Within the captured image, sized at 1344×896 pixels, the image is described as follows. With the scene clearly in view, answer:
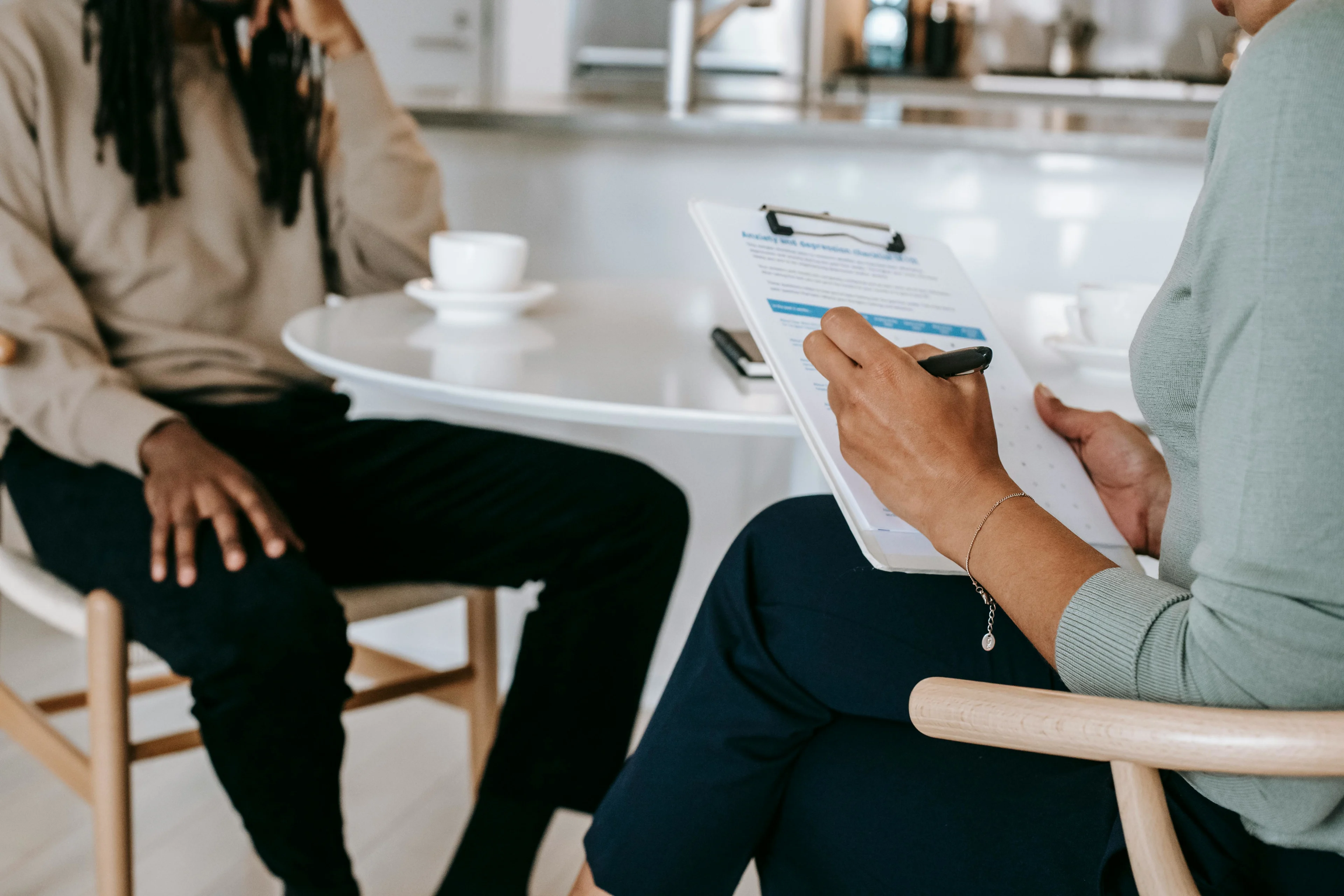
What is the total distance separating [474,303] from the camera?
45.6 inches

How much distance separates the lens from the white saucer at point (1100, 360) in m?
1.03

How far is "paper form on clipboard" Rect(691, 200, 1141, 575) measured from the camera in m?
0.67

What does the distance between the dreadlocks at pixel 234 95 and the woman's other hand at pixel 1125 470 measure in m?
0.97

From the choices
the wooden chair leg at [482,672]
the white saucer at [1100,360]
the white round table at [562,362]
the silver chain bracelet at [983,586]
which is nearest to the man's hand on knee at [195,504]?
the white round table at [562,362]

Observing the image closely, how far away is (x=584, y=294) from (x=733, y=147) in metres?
0.71

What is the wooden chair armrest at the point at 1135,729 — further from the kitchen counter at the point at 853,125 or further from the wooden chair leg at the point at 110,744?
the kitchen counter at the point at 853,125

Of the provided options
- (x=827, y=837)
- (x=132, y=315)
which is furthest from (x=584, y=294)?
(x=827, y=837)

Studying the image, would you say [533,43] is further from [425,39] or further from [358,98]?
[358,98]

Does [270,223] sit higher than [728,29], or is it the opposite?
[728,29]

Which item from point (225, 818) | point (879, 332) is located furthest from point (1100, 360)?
point (225, 818)

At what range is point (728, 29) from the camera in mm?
3551

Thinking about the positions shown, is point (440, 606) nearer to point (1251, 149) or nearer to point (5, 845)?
point (5, 845)

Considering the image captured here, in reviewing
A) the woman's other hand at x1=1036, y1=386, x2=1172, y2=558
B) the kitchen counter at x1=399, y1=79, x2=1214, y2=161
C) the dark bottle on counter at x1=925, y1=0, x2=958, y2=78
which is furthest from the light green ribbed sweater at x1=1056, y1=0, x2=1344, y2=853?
the dark bottle on counter at x1=925, y1=0, x2=958, y2=78

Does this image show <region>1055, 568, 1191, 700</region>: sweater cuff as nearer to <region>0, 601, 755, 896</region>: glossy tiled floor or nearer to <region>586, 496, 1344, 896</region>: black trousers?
<region>586, 496, 1344, 896</region>: black trousers
